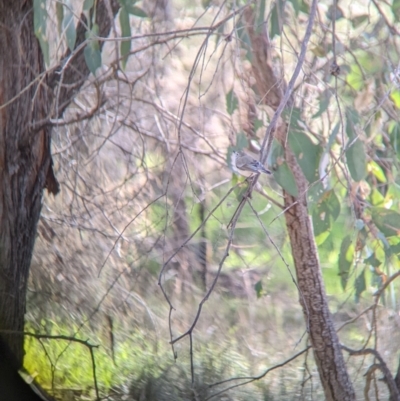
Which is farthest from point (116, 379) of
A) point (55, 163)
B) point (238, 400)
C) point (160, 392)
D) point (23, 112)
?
point (23, 112)

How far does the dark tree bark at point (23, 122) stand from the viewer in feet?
7.54

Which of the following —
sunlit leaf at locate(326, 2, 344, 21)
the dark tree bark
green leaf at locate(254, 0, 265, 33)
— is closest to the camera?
sunlit leaf at locate(326, 2, 344, 21)

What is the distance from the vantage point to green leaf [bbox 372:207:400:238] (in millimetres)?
1722

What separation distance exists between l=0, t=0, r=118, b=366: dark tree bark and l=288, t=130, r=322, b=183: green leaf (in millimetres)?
1011

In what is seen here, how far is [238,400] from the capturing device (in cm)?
248

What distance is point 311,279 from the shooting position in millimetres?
2168

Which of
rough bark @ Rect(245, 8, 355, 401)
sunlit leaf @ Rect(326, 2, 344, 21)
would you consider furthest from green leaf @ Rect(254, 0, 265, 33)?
rough bark @ Rect(245, 8, 355, 401)

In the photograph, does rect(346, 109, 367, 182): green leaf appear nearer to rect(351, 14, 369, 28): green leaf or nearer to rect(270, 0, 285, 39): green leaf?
rect(270, 0, 285, 39): green leaf

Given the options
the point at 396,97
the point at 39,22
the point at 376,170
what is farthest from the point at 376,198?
the point at 39,22

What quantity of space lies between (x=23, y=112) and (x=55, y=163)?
0.29m

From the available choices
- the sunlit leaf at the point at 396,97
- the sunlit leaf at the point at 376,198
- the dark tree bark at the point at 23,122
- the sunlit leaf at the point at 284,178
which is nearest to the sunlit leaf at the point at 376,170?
the sunlit leaf at the point at 376,198

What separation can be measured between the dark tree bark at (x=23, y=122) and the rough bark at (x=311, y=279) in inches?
22.2

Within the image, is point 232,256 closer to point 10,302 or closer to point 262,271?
point 262,271

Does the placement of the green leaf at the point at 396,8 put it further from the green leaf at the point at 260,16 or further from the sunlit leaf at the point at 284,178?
the sunlit leaf at the point at 284,178
